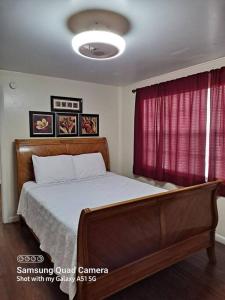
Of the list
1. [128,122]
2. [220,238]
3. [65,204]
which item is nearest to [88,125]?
[128,122]

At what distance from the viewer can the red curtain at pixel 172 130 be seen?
2725 millimetres

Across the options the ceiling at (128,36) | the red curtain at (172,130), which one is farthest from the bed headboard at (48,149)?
the ceiling at (128,36)

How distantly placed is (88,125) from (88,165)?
0.77 metres

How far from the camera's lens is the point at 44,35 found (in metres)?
1.87

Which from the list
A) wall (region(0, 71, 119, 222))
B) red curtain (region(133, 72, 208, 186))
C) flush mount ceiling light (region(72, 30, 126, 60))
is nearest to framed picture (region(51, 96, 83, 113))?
wall (region(0, 71, 119, 222))

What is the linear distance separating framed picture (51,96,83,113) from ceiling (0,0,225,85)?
1.44 ft

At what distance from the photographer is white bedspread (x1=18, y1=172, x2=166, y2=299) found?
5.30ft

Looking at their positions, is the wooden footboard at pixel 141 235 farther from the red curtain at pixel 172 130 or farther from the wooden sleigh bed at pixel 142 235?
the red curtain at pixel 172 130

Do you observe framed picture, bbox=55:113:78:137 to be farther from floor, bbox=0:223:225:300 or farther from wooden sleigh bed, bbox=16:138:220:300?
wooden sleigh bed, bbox=16:138:220:300

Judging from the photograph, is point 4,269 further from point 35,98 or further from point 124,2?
point 124,2

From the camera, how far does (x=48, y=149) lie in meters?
3.29

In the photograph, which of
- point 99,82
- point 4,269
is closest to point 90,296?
point 4,269

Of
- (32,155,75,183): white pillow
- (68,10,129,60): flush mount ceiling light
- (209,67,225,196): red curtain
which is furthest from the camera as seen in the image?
(32,155,75,183): white pillow

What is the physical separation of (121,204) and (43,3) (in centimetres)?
145
